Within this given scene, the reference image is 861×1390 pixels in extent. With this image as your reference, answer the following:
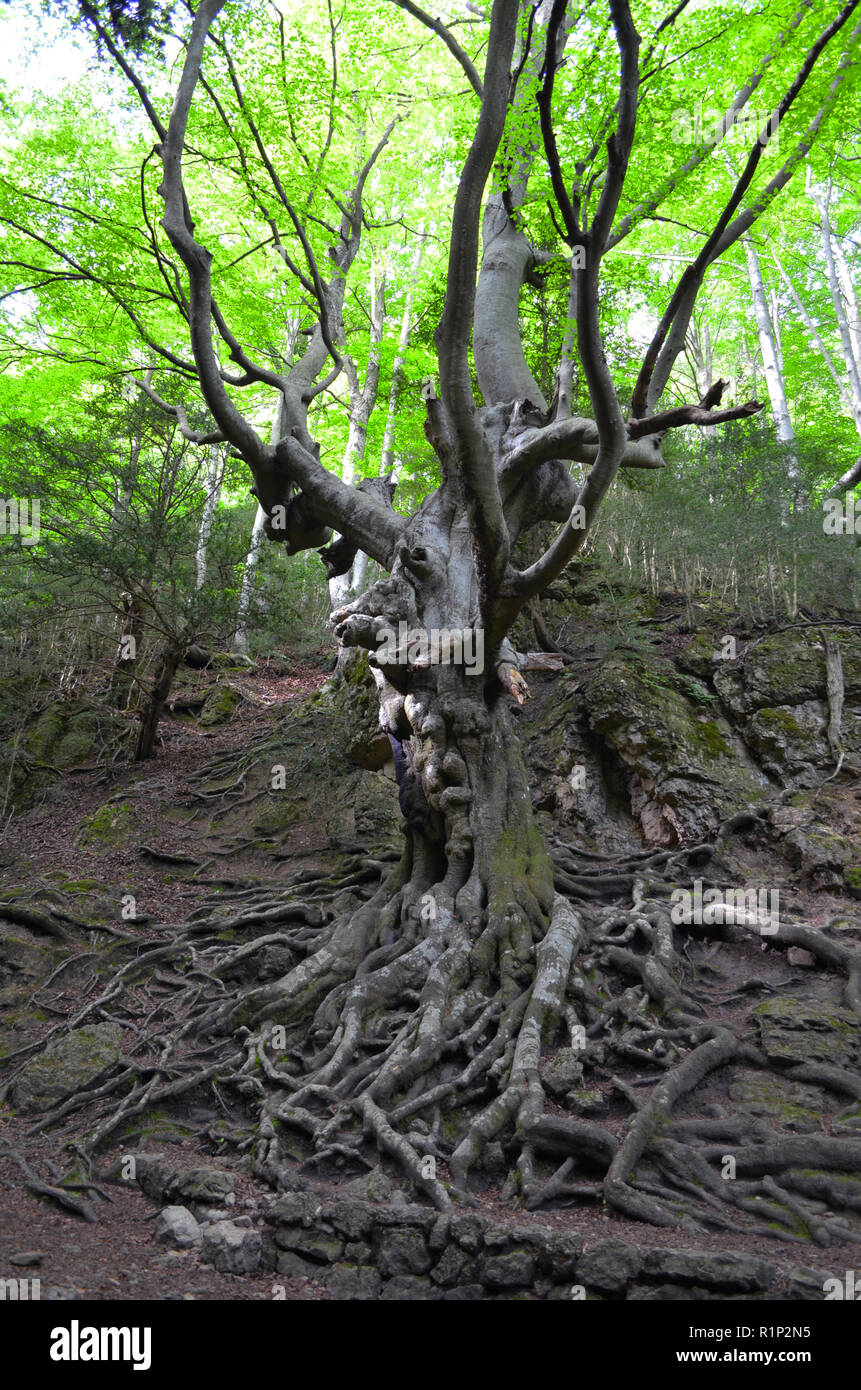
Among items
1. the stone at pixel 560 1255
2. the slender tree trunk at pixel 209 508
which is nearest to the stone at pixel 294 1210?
the stone at pixel 560 1255

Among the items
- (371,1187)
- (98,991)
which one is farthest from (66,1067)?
(371,1187)

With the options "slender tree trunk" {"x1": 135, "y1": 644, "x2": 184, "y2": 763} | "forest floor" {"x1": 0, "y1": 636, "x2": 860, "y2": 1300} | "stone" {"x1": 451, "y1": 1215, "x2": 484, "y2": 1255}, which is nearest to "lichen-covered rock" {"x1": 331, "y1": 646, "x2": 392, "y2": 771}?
"forest floor" {"x1": 0, "y1": 636, "x2": 860, "y2": 1300}

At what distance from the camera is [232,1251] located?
303 cm

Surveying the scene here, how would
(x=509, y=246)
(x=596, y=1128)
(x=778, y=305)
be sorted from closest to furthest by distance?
(x=596, y=1128) < (x=509, y=246) < (x=778, y=305)

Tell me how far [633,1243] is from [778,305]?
22152 millimetres

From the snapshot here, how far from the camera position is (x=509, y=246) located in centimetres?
741

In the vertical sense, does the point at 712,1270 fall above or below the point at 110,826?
below

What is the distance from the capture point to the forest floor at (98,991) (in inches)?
115

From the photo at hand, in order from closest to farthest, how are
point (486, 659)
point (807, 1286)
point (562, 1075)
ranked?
point (807, 1286) < point (562, 1075) < point (486, 659)

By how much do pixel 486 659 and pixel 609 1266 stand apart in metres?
3.89

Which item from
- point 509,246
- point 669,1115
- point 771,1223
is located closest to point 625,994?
point 669,1115

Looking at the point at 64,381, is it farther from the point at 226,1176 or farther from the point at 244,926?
the point at 226,1176

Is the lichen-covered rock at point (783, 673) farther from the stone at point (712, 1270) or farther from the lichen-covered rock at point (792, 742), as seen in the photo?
the stone at point (712, 1270)

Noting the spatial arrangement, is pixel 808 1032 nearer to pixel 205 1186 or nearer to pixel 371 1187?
pixel 371 1187
